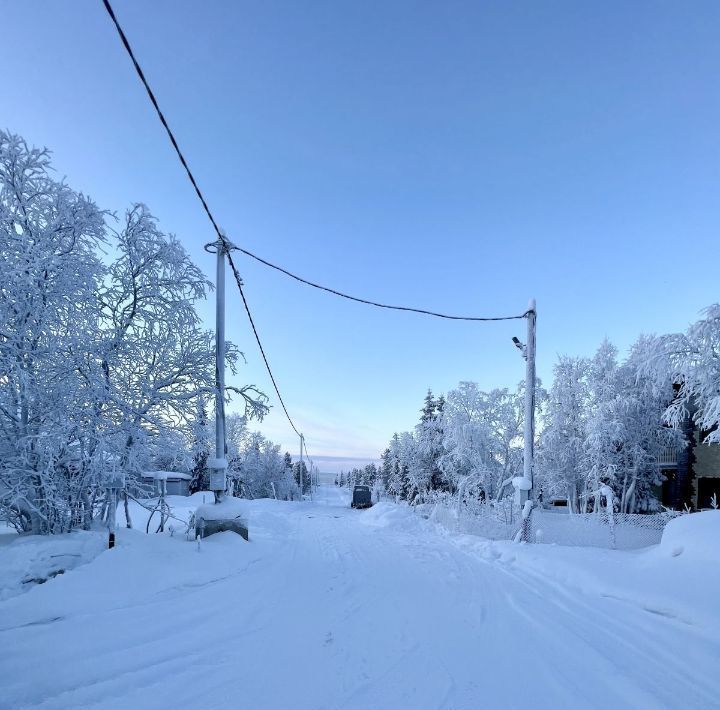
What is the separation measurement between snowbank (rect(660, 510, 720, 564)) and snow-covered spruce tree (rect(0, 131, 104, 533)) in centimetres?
987

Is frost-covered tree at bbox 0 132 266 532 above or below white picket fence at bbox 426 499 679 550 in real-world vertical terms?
above

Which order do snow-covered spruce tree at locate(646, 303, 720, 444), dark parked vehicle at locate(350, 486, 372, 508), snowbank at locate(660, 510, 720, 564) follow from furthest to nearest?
dark parked vehicle at locate(350, 486, 372, 508) < snow-covered spruce tree at locate(646, 303, 720, 444) < snowbank at locate(660, 510, 720, 564)

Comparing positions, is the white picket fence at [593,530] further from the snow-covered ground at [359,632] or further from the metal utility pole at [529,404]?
the snow-covered ground at [359,632]

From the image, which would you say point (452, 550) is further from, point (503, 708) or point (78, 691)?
point (78, 691)

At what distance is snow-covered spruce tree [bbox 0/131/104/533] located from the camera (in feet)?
20.1

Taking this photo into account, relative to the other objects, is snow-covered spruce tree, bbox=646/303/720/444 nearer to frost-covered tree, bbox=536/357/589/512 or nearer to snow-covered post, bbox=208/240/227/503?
frost-covered tree, bbox=536/357/589/512

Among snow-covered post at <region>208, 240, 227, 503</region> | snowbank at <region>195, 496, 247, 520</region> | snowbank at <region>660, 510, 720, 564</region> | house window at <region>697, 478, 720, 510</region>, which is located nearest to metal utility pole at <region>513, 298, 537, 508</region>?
snowbank at <region>660, 510, 720, 564</region>

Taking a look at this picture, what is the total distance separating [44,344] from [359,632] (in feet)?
20.3

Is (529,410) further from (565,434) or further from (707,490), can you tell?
(707,490)

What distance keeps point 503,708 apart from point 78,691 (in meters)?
3.25

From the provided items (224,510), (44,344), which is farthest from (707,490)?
(44,344)

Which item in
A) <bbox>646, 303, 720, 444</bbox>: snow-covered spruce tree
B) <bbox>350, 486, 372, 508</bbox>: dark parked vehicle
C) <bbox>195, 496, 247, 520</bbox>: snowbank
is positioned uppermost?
<bbox>646, 303, 720, 444</bbox>: snow-covered spruce tree

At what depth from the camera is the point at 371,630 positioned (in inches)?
185

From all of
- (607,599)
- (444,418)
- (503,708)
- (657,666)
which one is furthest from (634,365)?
(503,708)
